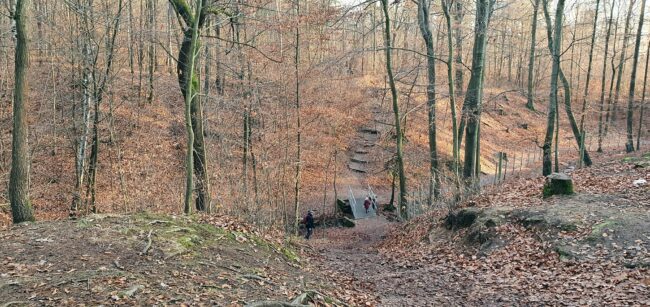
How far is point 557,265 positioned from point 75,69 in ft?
56.3

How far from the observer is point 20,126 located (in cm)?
812

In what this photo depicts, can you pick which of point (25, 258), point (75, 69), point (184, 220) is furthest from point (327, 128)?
point (25, 258)

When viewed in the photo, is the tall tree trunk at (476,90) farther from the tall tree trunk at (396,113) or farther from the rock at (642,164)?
the rock at (642,164)

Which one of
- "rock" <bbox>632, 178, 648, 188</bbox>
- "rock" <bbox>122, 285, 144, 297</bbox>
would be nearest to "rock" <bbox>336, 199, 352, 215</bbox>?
"rock" <bbox>632, 178, 648, 188</bbox>

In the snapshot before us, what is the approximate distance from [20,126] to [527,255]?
1042cm

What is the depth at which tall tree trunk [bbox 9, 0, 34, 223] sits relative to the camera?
802 cm

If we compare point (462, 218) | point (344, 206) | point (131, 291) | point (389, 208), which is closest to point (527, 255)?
point (462, 218)

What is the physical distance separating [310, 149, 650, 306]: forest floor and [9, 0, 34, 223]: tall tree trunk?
6426mm

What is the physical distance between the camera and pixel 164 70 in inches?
1264

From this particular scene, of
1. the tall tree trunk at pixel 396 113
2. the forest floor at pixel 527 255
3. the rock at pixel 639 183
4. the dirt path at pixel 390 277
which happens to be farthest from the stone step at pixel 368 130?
the rock at pixel 639 183

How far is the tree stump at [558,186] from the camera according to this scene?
455 inches

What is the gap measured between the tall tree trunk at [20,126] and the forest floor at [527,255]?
21.1 feet

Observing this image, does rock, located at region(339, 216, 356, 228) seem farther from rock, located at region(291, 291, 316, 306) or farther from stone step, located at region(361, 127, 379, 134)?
rock, located at region(291, 291, 316, 306)

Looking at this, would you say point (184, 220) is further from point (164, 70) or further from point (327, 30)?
point (164, 70)
